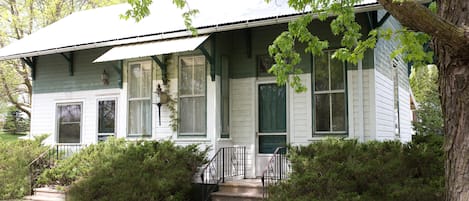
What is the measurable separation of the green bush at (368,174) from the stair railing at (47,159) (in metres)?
6.94

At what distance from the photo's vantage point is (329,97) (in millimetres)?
9047

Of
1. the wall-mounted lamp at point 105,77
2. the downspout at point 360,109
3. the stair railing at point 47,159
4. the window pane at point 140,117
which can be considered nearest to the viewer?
the downspout at point 360,109

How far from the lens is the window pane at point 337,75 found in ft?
29.3

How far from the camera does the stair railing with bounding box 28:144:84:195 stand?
1079cm

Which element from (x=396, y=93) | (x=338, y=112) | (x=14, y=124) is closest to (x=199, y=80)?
(x=338, y=112)

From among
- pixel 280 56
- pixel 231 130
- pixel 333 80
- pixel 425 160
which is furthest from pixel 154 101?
pixel 425 160

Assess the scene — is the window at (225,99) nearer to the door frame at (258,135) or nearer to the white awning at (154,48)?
the door frame at (258,135)

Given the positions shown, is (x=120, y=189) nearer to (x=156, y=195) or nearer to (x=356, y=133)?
(x=156, y=195)

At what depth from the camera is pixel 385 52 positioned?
9.85m

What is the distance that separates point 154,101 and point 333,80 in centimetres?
435

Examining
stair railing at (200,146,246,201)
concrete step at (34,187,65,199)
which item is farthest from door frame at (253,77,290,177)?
concrete step at (34,187,65,199)

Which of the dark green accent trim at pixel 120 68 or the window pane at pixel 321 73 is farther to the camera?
the dark green accent trim at pixel 120 68

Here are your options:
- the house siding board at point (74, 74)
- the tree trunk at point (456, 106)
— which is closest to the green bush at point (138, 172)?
the house siding board at point (74, 74)

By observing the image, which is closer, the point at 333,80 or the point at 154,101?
the point at 333,80
